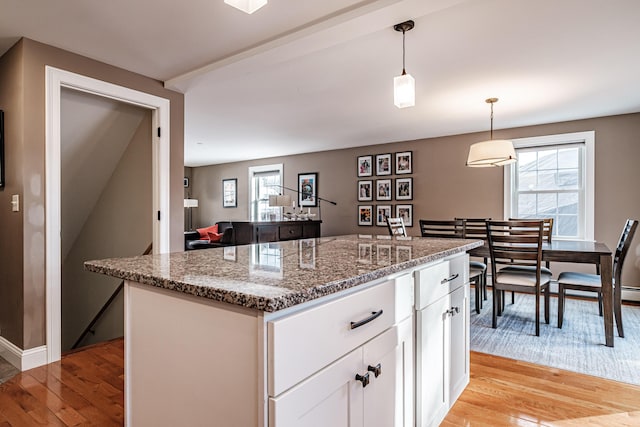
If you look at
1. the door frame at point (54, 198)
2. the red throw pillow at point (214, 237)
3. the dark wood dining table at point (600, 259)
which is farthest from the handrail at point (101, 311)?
the dark wood dining table at point (600, 259)

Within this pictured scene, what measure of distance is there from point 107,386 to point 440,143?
16.3 feet

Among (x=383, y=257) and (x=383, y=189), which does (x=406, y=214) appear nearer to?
(x=383, y=189)

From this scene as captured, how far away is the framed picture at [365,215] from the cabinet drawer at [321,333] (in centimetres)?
504

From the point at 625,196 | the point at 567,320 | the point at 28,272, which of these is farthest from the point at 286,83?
the point at 625,196

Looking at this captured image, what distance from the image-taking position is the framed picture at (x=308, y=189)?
6.81 meters

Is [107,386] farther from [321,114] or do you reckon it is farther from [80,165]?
[321,114]

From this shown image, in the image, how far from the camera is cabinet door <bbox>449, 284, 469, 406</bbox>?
1.76m

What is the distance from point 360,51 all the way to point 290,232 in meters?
3.21

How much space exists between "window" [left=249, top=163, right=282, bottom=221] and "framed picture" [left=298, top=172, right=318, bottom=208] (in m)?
0.56

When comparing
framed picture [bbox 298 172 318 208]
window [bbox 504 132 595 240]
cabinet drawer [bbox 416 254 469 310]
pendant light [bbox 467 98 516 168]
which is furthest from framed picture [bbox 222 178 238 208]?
cabinet drawer [bbox 416 254 469 310]

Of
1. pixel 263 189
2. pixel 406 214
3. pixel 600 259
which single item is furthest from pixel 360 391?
pixel 263 189

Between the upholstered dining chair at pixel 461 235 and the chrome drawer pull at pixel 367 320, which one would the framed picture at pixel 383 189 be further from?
the chrome drawer pull at pixel 367 320

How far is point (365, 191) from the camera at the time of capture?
6203 mm

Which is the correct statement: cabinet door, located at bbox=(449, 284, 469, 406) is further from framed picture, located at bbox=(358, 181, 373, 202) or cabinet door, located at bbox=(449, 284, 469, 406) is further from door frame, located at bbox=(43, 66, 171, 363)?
framed picture, located at bbox=(358, 181, 373, 202)
